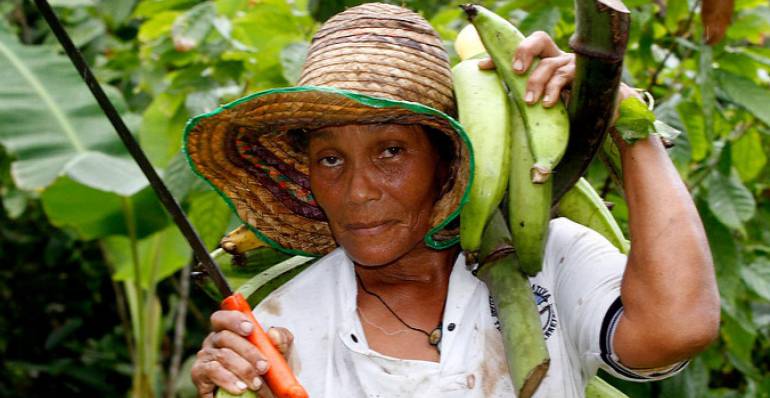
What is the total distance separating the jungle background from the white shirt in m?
0.86

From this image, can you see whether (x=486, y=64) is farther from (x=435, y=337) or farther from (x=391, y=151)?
(x=435, y=337)

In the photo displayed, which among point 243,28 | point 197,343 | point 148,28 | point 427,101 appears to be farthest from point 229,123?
point 197,343

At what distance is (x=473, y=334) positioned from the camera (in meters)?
1.62

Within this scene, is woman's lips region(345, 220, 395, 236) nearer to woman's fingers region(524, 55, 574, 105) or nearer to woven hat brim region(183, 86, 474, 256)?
woven hat brim region(183, 86, 474, 256)

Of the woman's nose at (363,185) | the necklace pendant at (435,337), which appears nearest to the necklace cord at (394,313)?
the necklace pendant at (435,337)

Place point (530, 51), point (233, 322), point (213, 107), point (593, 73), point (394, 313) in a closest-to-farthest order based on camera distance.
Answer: point (593, 73), point (530, 51), point (233, 322), point (394, 313), point (213, 107)

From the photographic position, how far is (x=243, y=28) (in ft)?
9.21

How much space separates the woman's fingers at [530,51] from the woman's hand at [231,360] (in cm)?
57

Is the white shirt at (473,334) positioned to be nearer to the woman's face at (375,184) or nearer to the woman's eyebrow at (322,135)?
the woman's face at (375,184)

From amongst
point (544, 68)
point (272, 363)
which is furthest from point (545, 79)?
point (272, 363)

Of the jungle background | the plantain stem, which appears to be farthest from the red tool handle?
the jungle background

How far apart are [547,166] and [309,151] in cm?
45

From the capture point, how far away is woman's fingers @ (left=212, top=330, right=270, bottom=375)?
5.11ft

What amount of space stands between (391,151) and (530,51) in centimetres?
28
